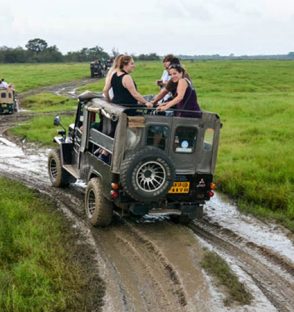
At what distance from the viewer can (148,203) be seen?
754 centimetres

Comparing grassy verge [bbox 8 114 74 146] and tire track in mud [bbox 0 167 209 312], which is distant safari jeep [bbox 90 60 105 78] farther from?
tire track in mud [bbox 0 167 209 312]

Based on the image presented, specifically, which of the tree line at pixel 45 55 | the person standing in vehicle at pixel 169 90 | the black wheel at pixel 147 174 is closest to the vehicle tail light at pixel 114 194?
the black wheel at pixel 147 174

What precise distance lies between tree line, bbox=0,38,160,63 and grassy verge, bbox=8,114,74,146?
7520cm

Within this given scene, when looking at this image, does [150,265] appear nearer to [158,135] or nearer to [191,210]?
[191,210]

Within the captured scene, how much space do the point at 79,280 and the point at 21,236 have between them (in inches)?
56.7

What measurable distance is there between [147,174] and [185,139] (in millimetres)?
889

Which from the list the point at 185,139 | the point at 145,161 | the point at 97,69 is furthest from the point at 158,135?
the point at 97,69

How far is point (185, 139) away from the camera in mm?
7691

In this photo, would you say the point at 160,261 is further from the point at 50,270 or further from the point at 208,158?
the point at 208,158

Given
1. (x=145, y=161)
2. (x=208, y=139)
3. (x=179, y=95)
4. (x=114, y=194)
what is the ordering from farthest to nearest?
(x=208, y=139) → (x=179, y=95) → (x=114, y=194) → (x=145, y=161)

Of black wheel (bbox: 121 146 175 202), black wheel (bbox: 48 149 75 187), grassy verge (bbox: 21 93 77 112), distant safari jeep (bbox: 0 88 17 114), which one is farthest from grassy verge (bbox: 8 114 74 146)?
black wheel (bbox: 121 146 175 202)

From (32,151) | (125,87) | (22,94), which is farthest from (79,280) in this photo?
(22,94)

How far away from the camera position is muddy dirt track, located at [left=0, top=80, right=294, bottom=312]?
5555 millimetres

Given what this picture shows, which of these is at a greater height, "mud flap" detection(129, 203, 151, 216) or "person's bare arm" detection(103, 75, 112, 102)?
"person's bare arm" detection(103, 75, 112, 102)
